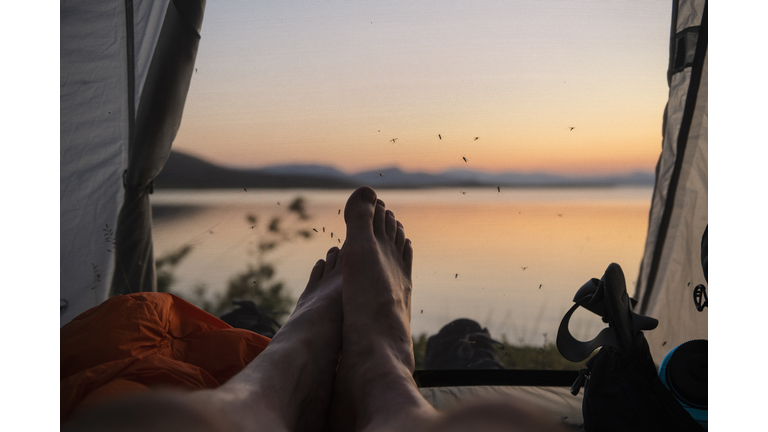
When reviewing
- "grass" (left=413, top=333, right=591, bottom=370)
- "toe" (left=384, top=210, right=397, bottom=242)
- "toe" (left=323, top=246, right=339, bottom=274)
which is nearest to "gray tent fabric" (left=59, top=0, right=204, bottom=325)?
"toe" (left=323, top=246, right=339, bottom=274)

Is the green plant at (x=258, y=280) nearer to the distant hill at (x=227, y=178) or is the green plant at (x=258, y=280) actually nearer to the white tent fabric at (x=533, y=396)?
the distant hill at (x=227, y=178)

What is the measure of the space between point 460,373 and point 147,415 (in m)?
0.95

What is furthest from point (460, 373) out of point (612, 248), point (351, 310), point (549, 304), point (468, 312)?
point (612, 248)

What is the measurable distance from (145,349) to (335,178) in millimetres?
645

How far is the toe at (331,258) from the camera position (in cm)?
124

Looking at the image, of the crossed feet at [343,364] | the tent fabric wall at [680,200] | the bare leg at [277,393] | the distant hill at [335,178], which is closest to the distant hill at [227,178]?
the distant hill at [335,178]

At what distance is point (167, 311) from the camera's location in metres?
0.99

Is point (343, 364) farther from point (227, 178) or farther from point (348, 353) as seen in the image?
point (227, 178)

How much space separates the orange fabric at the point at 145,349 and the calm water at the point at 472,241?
274mm

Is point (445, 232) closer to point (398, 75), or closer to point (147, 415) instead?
point (398, 75)

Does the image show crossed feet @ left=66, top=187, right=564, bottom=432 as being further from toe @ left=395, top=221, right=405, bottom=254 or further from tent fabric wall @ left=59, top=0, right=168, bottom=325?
tent fabric wall @ left=59, top=0, right=168, bottom=325

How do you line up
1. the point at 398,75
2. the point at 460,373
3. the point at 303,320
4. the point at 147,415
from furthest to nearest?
the point at 460,373 < the point at 398,75 < the point at 303,320 < the point at 147,415

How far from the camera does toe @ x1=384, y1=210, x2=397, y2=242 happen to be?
1269mm

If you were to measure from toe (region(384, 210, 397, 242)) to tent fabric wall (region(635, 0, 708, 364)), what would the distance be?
0.77 m
